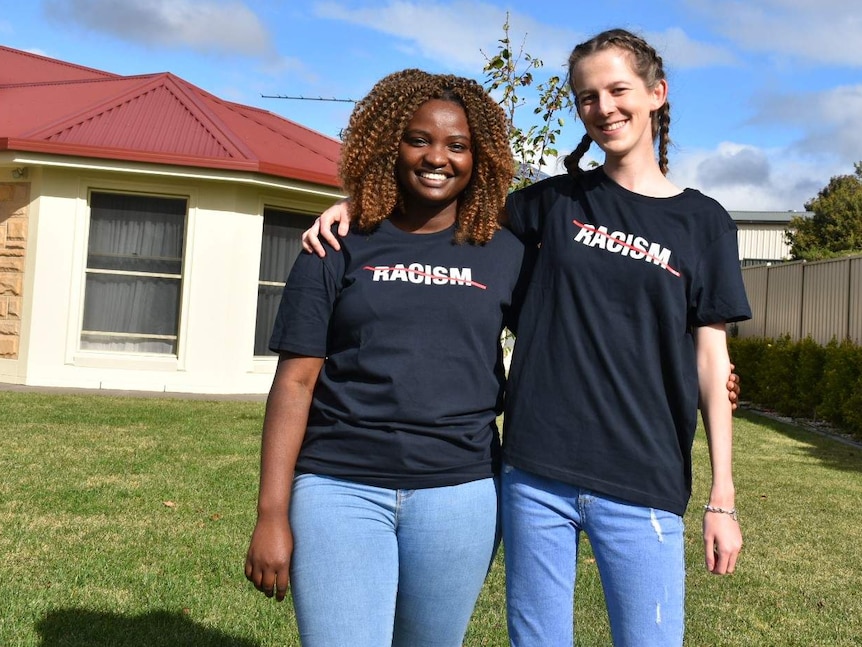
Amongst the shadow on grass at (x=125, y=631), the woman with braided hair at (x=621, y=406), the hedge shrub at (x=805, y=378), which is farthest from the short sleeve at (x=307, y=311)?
the hedge shrub at (x=805, y=378)

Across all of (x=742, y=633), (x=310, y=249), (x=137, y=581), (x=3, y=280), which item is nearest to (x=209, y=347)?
(x=3, y=280)

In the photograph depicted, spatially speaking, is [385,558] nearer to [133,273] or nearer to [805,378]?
[133,273]

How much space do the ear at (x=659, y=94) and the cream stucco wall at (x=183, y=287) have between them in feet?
33.9

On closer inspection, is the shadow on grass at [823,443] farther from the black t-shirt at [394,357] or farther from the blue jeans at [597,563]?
the black t-shirt at [394,357]

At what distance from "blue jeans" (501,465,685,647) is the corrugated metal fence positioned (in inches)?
422

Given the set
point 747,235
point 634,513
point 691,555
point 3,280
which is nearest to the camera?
point 634,513

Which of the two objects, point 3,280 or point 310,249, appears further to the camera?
point 3,280

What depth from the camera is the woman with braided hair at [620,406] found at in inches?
94.0

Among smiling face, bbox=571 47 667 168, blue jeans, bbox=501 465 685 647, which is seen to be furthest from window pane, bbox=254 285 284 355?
blue jeans, bbox=501 465 685 647

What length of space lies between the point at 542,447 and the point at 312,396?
0.57m

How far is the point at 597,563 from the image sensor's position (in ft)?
7.91

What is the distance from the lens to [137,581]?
477 cm

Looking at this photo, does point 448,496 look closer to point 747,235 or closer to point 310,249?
point 310,249

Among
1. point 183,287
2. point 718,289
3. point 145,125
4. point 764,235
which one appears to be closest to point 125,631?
point 718,289
